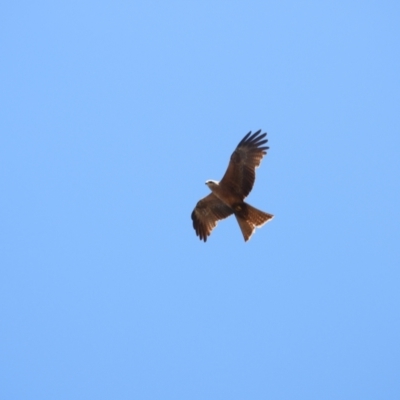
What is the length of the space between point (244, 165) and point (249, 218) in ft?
3.44

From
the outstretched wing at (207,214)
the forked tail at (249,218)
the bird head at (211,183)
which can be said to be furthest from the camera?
the outstretched wing at (207,214)

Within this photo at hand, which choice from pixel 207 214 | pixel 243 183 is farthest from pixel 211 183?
pixel 207 214

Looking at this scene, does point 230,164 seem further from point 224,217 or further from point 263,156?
point 224,217

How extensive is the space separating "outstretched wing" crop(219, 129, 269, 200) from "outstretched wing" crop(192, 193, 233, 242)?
82 centimetres

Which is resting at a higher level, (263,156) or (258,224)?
(263,156)

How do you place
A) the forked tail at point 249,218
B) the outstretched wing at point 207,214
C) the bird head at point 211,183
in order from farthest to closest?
1. the outstretched wing at point 207,214
2. the bird head at point 211,183
3. the forked tail at point 249,218

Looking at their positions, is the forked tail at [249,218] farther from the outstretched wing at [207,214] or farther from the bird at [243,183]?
the outstretched wing at [207,214]

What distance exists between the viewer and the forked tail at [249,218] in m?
11.8

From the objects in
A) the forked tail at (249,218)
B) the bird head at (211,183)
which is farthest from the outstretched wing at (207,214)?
the forked tail at (249,218)

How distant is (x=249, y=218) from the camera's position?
1198 cm

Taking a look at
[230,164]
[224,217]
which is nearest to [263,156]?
[230,164]

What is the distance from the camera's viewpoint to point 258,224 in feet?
39.0

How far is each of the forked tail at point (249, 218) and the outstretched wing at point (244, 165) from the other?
268mm

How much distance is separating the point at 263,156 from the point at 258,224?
1.34m
